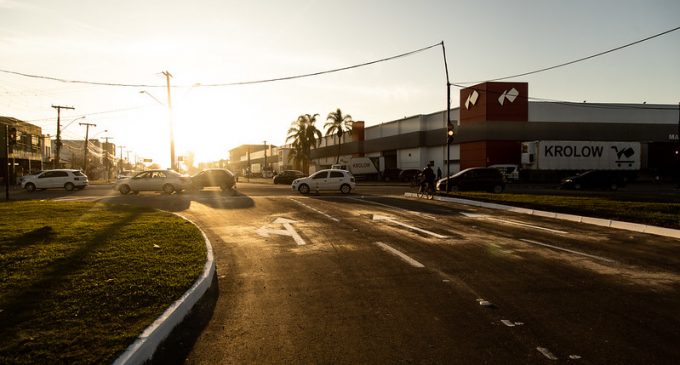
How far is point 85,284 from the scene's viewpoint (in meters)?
5.25

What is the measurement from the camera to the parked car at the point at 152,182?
84.4ft

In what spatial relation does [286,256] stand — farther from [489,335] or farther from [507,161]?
[507,161]

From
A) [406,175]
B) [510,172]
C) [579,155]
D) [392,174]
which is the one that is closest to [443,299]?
[510,172]

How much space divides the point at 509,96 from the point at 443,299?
4153cm

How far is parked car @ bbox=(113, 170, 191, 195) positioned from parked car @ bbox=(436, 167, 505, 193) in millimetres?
16942

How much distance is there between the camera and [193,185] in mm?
29219

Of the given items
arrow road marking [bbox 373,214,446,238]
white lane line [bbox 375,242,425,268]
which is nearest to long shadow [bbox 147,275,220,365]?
white lane line [bbox 375,242,425,268]

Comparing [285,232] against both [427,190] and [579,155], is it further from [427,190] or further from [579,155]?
[579,155]

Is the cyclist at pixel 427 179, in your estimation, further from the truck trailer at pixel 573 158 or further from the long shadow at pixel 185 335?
the truck trailer at pixel 573 158

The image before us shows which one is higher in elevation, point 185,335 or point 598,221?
point 598,221

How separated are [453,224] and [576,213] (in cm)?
514

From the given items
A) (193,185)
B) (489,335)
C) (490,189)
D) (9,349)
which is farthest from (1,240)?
(490,189)

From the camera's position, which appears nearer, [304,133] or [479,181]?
[479,181]

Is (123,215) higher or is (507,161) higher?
(507,161)
